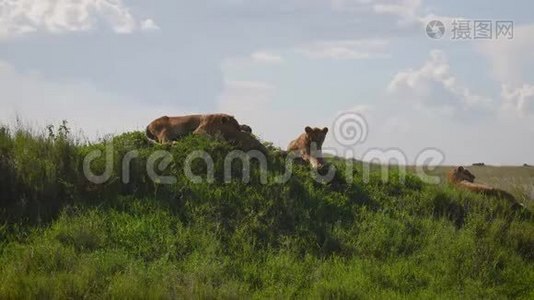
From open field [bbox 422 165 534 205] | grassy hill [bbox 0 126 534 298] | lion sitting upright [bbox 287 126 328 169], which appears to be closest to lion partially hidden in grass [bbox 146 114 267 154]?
grassy hill [bbox 0 126 534 298]

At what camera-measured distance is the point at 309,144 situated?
14.0m

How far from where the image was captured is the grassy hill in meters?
9.32

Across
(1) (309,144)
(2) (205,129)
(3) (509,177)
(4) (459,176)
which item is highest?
(2) (205,129)

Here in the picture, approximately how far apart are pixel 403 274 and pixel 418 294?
600mm

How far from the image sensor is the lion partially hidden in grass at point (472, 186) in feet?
44.9

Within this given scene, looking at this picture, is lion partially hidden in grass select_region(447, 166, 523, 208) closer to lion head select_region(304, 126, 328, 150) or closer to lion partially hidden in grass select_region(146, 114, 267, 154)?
lion head select_region(304, 126, 328, 150)

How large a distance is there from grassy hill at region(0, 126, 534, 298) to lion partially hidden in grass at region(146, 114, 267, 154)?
0.92ft

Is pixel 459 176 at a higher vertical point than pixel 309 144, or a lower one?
lower

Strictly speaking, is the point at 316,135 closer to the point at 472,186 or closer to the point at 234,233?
the point at 472,186

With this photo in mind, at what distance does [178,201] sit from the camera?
11.4m

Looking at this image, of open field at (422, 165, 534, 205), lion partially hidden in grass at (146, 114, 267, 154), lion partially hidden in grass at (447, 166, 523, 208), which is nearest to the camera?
lion partially hidden in grass at (146, 114, 267, 154)

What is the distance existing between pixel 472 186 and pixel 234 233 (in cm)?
537

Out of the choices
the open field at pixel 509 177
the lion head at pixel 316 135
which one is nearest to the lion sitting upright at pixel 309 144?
the lion head at pixel 316 135

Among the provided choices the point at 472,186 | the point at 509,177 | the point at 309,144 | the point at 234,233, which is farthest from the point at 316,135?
the point at 509,177
